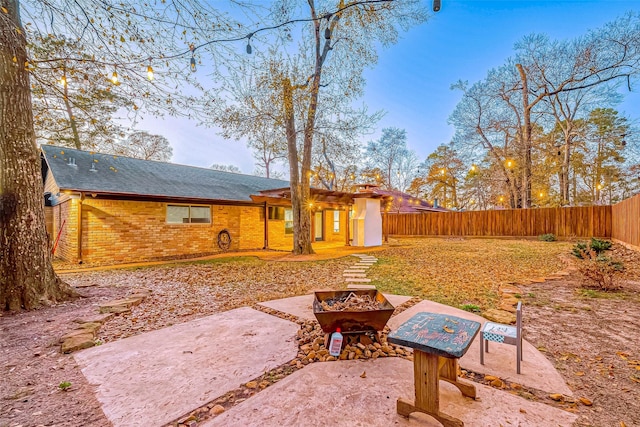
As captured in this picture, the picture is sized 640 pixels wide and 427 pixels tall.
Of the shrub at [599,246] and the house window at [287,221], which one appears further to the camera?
the house window at [287,221]

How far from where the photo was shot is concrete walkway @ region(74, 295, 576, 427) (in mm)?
1753

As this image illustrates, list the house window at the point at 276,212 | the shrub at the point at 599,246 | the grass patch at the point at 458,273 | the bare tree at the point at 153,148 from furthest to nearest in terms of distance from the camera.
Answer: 1. the bare tree at the point at 153,148
2. the house window at the point at 276,212
3. the shrub at the point at 599,246
4. the grass patch at the point at 458,273

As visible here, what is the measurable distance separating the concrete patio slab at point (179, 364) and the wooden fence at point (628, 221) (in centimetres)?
1103

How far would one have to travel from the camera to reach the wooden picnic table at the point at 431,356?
5.30 feet

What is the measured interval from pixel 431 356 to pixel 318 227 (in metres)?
13.5

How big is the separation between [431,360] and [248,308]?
3.01m

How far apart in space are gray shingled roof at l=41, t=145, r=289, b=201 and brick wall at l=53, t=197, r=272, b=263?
1.71 feet

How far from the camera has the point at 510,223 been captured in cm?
1541

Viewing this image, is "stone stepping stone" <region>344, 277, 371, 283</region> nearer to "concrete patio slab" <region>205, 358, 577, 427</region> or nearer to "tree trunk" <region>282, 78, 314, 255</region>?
"concrete patio slab" <region>205, 358, 577, 427</region>

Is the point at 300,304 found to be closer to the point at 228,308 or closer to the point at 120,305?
the point at 228,308

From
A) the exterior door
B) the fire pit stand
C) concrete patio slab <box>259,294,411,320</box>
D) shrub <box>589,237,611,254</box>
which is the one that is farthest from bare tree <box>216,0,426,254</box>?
shrub <box>589,237,611,254</box>

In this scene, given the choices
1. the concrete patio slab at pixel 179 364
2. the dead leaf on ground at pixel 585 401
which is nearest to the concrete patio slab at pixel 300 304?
the concrete patio slab at pixel 179 364

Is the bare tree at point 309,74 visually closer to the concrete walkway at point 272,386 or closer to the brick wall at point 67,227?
the brick wall at point 67,227

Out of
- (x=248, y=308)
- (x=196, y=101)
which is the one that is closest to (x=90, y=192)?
(x=196, y=101)
